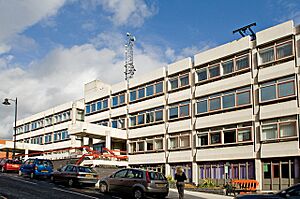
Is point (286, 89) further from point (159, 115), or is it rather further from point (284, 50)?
point (159, 115)

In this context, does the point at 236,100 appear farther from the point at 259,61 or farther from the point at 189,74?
the point at 189,74

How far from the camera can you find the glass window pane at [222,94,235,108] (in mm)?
33812

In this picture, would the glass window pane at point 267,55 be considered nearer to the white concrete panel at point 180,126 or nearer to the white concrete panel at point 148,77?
the white concrete panel at point 180,126

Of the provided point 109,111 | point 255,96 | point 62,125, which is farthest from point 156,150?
point 62,125

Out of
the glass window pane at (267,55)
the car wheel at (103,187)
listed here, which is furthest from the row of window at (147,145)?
the car wheel at (103,187)

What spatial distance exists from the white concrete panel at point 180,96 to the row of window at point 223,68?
5.43 ft

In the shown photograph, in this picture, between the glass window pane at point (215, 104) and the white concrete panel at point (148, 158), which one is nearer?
the glass window pane at point (215, 104)

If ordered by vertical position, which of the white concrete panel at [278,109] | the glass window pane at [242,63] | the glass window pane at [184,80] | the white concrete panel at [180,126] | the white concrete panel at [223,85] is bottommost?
the white concrete panel at [180,126]

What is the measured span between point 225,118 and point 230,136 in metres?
1.58

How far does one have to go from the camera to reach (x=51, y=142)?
63094 mm

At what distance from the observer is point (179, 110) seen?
39312mm

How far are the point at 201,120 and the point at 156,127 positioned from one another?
6631 mm

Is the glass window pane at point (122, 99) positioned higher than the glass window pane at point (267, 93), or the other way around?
the glass window pane at point (122, 99)

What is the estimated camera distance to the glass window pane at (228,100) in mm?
33812
